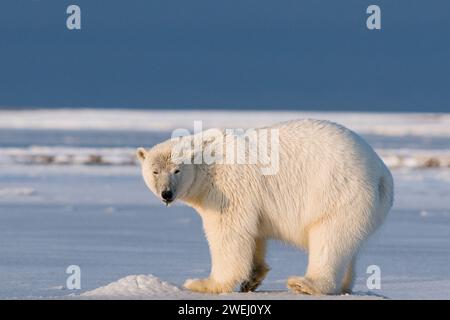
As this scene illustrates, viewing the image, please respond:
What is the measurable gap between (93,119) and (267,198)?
50064 millimetres

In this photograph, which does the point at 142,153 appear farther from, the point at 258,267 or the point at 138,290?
the point at 258,267

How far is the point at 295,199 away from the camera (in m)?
5.88

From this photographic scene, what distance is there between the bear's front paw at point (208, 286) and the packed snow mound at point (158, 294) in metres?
0.06

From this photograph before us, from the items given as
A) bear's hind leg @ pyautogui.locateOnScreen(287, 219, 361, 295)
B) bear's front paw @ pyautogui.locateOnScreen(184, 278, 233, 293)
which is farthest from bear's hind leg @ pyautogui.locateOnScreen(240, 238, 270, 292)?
bear's hind leg @ pyautogui.locateOnScreen(287, 219, 361, 295)

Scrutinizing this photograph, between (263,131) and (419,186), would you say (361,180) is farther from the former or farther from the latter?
(419,186)

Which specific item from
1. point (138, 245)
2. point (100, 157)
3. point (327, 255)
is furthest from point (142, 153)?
point (100, 157)

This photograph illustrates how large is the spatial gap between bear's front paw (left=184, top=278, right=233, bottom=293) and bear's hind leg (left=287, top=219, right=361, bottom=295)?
1.39ft

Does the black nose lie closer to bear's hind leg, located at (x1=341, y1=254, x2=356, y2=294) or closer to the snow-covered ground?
the snow-covered ground

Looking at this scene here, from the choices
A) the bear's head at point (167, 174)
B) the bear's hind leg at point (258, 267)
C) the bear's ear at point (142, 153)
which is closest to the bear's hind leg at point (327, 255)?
the bear's hind leg at point (258, 267)

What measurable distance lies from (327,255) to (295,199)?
14.6 inches
